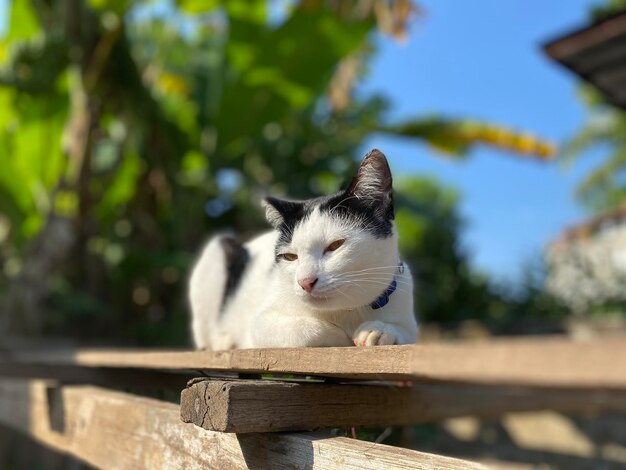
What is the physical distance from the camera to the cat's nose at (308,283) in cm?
119

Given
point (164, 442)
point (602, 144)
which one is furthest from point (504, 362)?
point (602, 144)

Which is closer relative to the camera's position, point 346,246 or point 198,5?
point 346,246

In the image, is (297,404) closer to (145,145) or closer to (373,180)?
(373,180)

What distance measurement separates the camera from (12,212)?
545 cm

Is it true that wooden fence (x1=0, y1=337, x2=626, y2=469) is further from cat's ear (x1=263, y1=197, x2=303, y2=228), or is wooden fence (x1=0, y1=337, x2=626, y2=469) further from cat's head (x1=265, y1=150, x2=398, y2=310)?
cat's ear (x1=263, y1=197, x2=303, y2=228)

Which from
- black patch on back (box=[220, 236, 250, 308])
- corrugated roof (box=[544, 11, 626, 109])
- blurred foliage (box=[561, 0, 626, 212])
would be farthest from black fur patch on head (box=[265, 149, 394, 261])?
blurred foliage (box=[561, 0, 626, 212])

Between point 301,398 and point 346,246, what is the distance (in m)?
0.30

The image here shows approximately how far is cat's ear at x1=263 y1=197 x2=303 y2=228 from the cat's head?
2cm

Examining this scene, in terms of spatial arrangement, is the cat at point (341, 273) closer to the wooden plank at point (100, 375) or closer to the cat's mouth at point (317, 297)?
the cat's mouth at point (317, 297)

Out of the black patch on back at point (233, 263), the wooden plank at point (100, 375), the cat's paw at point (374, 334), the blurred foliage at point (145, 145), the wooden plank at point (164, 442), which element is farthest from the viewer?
the blurred foliage at point (145, 145)

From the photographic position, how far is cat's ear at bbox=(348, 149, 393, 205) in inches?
46.9

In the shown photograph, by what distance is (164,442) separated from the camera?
1408 mm

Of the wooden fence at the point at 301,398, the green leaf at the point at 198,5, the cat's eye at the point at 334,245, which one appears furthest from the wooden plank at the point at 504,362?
the green leaf at the point at 198,5

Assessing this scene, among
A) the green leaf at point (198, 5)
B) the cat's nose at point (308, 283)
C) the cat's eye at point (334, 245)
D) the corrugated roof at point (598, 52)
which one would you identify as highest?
the green leaf at point (198, 5)
